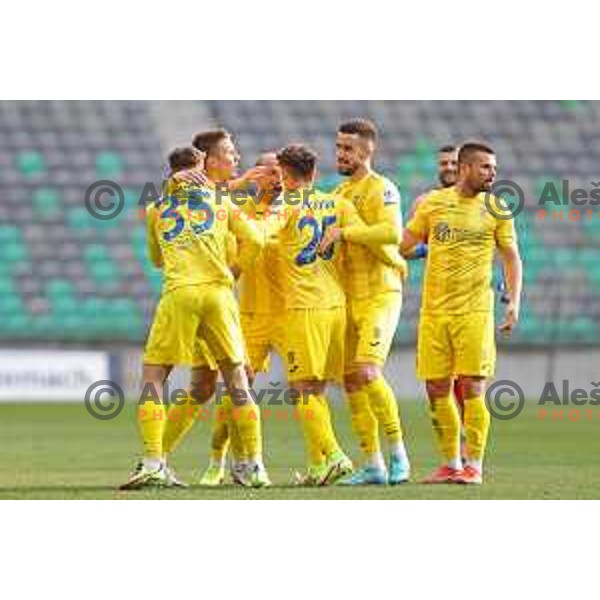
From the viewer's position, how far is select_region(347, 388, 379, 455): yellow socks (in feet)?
35.9

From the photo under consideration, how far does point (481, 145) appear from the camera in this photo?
1097cm

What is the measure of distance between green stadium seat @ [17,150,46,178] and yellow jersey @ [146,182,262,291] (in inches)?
657

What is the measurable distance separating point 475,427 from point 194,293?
1860 millimetres

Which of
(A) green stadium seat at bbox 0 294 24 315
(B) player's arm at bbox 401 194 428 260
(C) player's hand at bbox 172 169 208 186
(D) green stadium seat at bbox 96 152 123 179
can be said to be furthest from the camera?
(D) green stadium seat at bbox 96 152 123 179

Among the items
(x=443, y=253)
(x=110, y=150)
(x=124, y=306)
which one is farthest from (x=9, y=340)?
(x=443, y=253)

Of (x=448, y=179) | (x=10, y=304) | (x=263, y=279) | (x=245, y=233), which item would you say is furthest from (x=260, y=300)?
(x=10, y=304)

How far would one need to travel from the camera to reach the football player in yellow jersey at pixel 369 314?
10852 mm

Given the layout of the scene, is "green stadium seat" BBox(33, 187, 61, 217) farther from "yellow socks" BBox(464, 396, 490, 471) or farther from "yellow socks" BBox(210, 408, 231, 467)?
"yellow socks" BBox(464, 396, 490, 471)

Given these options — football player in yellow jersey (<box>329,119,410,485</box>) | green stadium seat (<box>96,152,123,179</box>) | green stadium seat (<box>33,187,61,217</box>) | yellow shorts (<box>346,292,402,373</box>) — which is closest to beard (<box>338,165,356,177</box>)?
football player in yellow jersey (<box>329,119,410,485</box>)

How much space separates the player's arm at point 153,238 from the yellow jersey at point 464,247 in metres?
1.69

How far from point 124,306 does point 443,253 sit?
14618mm

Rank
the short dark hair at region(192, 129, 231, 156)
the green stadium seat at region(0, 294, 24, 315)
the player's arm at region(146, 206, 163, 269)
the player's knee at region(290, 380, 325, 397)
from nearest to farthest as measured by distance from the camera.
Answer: the player's arm at region(146, 206, 163, 269), the short dark hair at region(192, 129, 231, 156), the player's knee at region(290, 380, 325, 397), the green stadium seat at region(0, 294, 24, 315)

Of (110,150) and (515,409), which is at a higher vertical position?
(110,150)

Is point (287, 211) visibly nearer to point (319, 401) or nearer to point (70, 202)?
point (319, 401)
